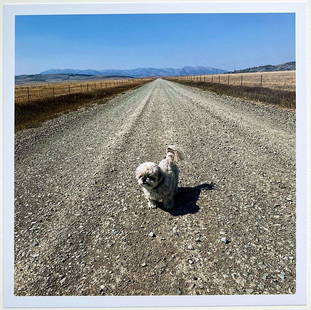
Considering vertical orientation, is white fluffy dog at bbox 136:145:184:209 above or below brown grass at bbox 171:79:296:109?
below

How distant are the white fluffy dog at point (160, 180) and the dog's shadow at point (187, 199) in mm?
111

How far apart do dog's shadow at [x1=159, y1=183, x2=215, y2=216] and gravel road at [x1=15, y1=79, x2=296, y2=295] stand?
14 mm

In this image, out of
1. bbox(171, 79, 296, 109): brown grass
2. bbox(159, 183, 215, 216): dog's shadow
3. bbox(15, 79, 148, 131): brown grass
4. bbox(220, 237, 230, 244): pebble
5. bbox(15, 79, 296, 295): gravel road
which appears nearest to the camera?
bbox(15, 79, 296, 295): gravel road

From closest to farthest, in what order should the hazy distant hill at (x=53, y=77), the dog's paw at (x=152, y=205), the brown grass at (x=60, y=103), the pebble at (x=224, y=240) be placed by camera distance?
the pebble at (x=224, y=240), the dog's paw at (x=152, y=205), the hazy distant hill at (x=53, y=77), the brown grass at (x=60, y=103)

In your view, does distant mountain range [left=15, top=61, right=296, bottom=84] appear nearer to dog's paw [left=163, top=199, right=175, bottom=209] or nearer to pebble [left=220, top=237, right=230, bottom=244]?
dog's paw [left=163, top=199, right=175, bottom=209]

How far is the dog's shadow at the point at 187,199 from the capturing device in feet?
13.0

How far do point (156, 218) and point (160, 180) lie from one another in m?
0.50

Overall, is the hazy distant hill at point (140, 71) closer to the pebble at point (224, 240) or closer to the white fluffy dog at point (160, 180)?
the white fluffy dog at point (160, 180)

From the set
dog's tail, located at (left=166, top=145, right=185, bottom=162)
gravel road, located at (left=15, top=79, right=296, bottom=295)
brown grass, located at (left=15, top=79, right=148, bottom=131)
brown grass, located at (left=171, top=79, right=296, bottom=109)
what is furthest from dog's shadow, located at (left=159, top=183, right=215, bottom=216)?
brown grass, located at (left=15, top=79, right=148, bottom=131)

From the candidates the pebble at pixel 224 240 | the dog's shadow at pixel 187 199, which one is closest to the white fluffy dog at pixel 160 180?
the dog's shadow at pixel 187 199

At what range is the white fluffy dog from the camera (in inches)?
139

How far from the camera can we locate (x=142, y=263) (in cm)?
325
